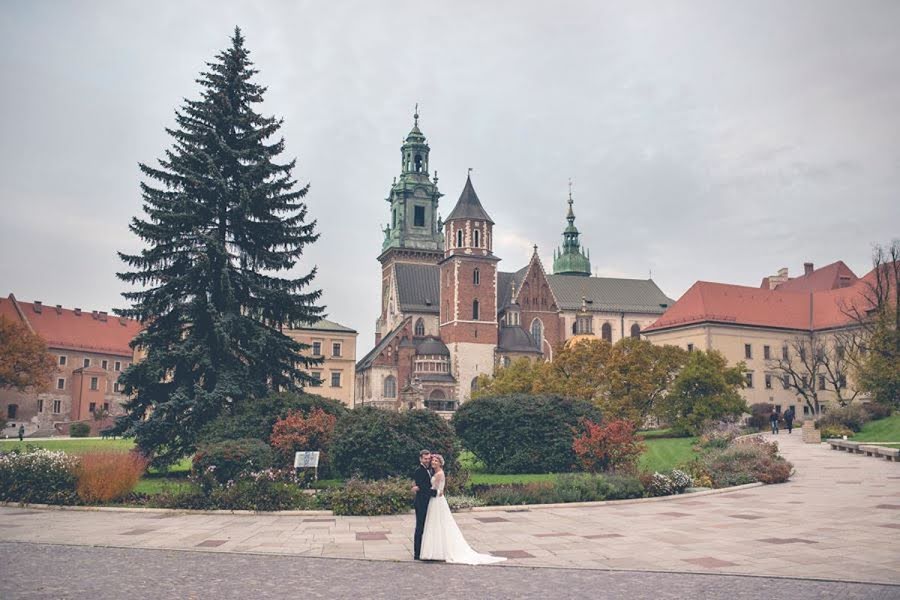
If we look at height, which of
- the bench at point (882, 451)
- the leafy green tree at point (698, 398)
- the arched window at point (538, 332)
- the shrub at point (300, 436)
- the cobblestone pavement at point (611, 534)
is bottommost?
the cobblestone pavement at point (611, 534)

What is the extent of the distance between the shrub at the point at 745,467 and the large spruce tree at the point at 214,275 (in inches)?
550

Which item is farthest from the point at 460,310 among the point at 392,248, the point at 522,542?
the point at 522,542

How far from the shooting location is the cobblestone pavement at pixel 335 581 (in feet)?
29.3

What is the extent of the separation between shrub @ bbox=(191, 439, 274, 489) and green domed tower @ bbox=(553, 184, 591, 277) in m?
95.6

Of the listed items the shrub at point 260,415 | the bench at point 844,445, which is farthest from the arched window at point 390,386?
the shrub at point 260,415

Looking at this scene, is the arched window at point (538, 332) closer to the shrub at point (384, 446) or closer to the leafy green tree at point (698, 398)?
the leafy green tree at point (698, 398)

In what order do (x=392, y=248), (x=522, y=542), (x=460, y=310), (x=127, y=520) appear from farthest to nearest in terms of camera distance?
(x=392, y=248), (x=460, y=310), (x=127, y=520), (x=522, y=542)

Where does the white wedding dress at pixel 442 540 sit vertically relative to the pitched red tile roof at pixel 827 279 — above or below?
below

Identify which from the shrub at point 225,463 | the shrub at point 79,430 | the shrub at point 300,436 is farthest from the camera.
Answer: the shrub at point 79,430

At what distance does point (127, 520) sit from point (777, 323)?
6396 cm

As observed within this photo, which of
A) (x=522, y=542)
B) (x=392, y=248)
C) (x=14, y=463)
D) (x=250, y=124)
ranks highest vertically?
(x=392, y=248)

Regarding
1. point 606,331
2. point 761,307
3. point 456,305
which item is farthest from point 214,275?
point 606,331

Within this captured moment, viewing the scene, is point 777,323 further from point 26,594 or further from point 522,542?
point 26,594

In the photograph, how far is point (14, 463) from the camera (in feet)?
58.6
